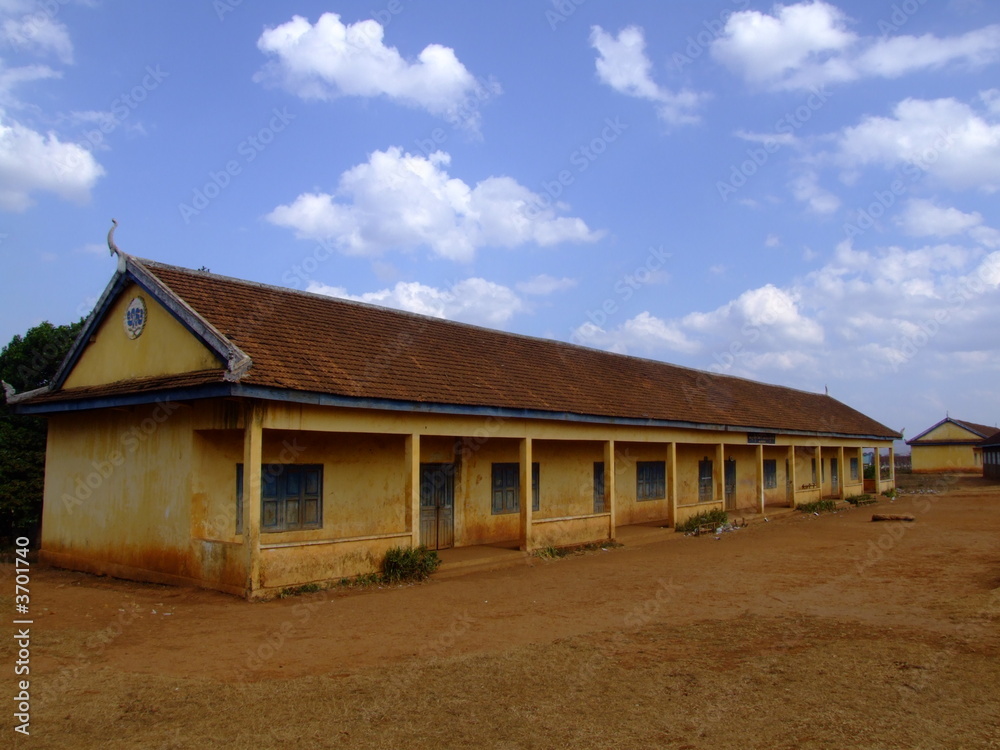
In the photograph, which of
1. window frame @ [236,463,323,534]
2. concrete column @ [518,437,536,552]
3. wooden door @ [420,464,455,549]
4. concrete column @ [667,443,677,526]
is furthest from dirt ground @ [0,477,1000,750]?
concrete column @ [667,443,677,526]

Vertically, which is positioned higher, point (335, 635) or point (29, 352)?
point (29, 352)

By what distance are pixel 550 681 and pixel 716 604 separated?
14.0 ft

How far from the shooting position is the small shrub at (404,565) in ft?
37.6

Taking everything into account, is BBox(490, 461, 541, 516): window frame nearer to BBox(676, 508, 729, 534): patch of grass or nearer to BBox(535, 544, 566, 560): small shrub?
BBox(535, 544, 566, 560): small shrub

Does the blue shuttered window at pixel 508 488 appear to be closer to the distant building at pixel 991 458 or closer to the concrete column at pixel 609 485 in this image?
the concrete column at pixel 609 485

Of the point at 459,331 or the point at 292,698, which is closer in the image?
the point at 292,698

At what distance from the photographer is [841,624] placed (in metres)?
8.48

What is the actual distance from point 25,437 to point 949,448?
60293 mm

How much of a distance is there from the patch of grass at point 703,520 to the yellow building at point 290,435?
2595 millimetres

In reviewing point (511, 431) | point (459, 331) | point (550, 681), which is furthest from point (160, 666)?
point (459, 331)

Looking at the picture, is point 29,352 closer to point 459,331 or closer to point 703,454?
point 459,331

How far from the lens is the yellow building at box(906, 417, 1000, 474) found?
56.3 metres

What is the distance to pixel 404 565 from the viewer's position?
11.6 m

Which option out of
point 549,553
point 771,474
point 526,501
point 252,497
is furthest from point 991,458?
point 252,497
